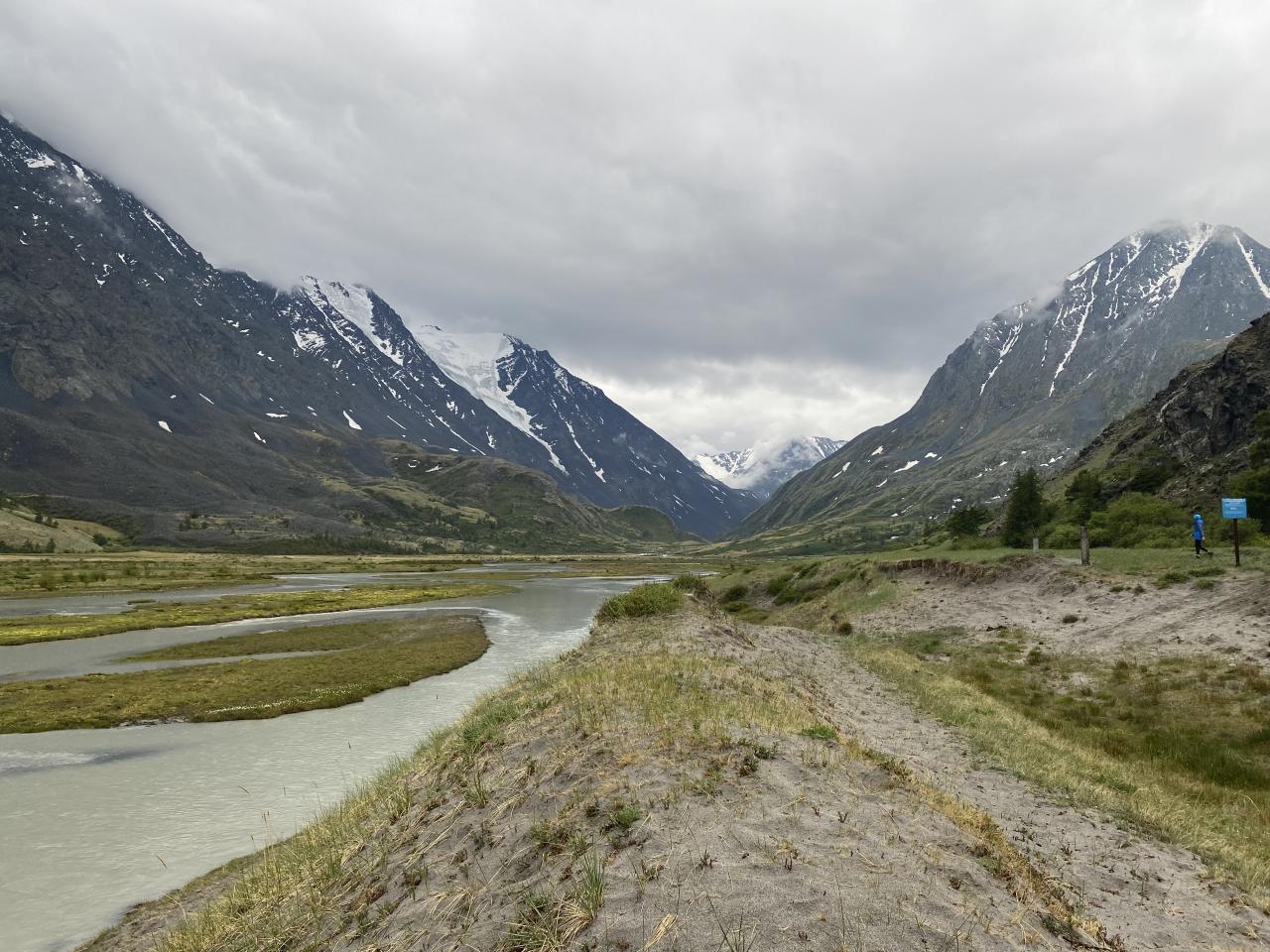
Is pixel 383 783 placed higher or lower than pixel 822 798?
lower

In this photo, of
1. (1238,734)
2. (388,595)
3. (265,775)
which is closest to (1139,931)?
(1238,734)

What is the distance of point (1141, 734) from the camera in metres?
21.2

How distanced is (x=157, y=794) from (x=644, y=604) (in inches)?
1116

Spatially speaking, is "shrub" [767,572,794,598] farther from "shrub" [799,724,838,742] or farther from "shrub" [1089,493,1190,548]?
"shrub" [799,724,838,742]

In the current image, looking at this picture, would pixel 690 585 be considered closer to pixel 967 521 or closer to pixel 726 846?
pixel 726 846

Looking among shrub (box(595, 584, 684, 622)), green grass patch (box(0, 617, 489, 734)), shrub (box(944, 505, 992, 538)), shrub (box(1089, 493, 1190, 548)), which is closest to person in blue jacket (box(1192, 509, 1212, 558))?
shrub (box(1089, 493, 1190, 548))

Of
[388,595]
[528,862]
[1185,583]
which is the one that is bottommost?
[388,595]

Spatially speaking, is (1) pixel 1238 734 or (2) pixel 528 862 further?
(1) pixel 1238 734

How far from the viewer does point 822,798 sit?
400 inches

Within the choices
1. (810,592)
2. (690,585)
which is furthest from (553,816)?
(810,592)

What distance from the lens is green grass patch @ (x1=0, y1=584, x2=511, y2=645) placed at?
6506cm

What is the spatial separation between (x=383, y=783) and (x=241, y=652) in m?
47.2

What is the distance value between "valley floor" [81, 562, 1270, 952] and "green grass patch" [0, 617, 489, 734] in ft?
75.8

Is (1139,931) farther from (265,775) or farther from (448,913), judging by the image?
(265,775)
